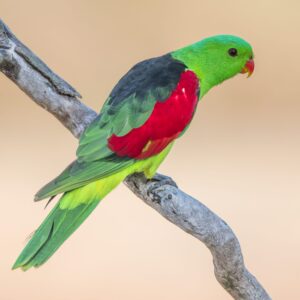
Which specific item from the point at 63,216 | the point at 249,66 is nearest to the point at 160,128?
the point at 63,216

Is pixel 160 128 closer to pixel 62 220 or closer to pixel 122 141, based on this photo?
pixel 122 141

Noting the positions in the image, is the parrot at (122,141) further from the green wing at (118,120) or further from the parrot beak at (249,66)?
the parrot beak at (249,66)

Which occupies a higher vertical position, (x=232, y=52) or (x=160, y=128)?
(x=232, y=52)

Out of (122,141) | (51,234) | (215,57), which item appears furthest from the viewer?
(215,57)

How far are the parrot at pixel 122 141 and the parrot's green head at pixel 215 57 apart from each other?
2cm

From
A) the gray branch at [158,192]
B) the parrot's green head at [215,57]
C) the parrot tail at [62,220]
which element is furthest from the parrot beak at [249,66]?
the parrot tail at [62,220]

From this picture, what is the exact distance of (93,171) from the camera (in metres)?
1.60

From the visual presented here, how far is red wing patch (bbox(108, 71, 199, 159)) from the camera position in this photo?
5.48ft

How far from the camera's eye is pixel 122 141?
5.47 ft

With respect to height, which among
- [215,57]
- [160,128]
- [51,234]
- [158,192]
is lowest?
[51,234]

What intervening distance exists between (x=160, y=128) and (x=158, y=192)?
174mm

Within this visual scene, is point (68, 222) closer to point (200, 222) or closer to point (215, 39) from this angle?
point (200, 222)

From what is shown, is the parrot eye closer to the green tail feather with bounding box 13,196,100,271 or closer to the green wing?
the green wing

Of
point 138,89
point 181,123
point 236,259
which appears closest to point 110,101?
point 138,89
